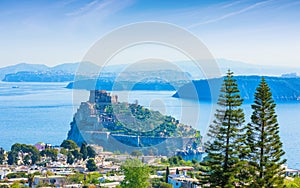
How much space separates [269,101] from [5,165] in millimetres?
20223

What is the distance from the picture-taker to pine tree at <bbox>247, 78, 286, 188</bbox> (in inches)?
309

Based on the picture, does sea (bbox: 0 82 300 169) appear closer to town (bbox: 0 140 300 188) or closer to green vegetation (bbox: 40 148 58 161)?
town (bbox: 0 140 300 188)

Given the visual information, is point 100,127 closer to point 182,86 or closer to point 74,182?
point 182,86

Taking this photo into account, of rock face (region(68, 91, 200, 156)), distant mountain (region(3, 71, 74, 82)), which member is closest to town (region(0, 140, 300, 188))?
rock face (region(68, 91, 200, 156))

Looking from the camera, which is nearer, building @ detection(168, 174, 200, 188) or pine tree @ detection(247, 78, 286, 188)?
pine tree @ detection(247, 78, 286, 188)

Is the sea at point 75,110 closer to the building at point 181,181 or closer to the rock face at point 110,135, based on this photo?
the rock face at point 110,135

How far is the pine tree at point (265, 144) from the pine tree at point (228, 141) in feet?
0.76

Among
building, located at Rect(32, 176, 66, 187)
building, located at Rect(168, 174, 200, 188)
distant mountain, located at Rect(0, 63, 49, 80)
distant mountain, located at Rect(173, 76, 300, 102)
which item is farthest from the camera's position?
distant mountain, located at Rect(0, 63, 49, 80)

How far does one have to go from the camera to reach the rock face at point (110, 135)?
3281cm

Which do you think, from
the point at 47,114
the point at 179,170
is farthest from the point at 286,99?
the point at 179,170

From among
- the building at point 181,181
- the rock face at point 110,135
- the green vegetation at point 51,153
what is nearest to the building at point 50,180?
the building at point 181,181

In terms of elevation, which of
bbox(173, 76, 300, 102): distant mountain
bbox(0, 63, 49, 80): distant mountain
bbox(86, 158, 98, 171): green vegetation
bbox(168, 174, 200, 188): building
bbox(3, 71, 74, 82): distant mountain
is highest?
bbox(0, 63, 49, 80): distant mountain

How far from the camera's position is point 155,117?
3472 cm

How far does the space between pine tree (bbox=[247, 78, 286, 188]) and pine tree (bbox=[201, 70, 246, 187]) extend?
9.1 inches
